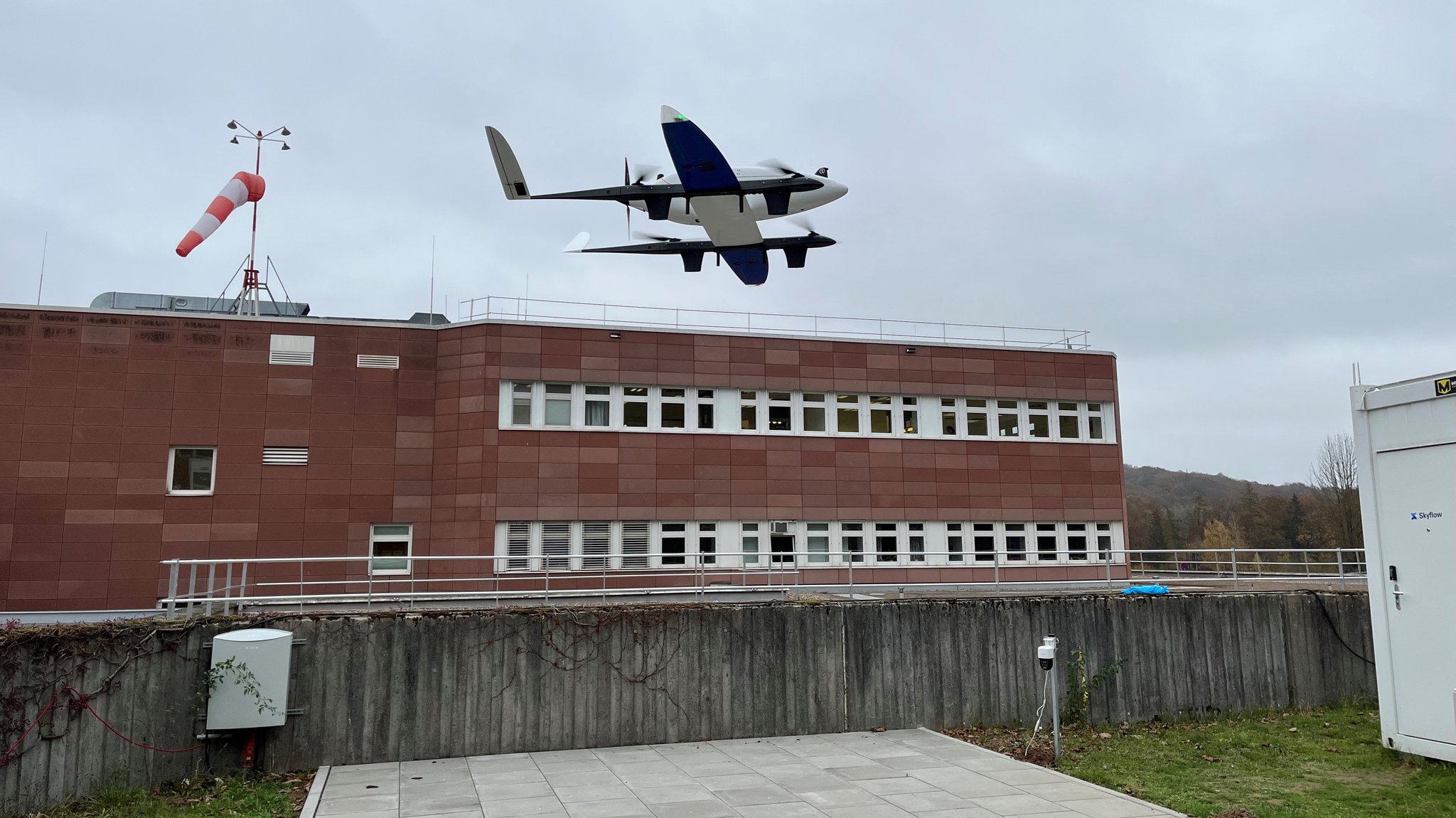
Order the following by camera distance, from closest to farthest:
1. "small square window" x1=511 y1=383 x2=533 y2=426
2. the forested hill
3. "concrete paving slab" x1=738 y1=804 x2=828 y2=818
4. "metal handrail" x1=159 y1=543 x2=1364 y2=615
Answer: "concrete paving slab" x1=738 y1=804 x2=828 y2=818 < "metal handrail" x1=159 y1=543 x2=1364 y2=615 < "small square window" x1=511 y1=383 x2=533 y2=426 < the forested hill

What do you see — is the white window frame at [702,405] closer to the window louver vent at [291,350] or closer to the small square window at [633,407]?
the small square window at [633,407]

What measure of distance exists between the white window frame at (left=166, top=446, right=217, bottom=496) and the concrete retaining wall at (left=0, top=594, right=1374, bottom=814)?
14.4 meters

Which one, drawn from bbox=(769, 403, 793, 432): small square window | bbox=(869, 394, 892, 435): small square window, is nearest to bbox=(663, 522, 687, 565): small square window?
bbox=(769, 403, 793, 432): small square window

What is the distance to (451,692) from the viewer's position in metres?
12.0

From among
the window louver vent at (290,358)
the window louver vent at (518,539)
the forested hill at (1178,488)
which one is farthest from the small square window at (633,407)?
→ the forested hill at (1178,488)

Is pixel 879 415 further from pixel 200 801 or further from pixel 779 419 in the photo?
pixel 200 801

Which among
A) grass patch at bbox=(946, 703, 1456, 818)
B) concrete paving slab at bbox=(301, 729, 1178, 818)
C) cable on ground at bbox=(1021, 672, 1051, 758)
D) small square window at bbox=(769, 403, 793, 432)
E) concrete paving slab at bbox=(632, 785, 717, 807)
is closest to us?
concrete paving slab at bbox=(301, 729, 1178, 818)

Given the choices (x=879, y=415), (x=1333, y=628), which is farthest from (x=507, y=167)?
(x=1333, y=628)

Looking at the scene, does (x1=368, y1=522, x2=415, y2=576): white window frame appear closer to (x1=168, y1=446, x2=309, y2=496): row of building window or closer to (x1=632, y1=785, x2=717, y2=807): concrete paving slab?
(x1=168, y1=446, x2=309, y2=496): row of building window

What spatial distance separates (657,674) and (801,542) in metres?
14.4

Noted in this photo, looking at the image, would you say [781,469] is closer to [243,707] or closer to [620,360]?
[620,360]

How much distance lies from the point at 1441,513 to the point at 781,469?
18.0 meters

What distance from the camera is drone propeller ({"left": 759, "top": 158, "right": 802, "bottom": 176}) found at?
18.0 meters

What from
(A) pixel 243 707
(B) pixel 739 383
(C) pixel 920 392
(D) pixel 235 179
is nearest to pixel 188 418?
(D) pixel 235 179
